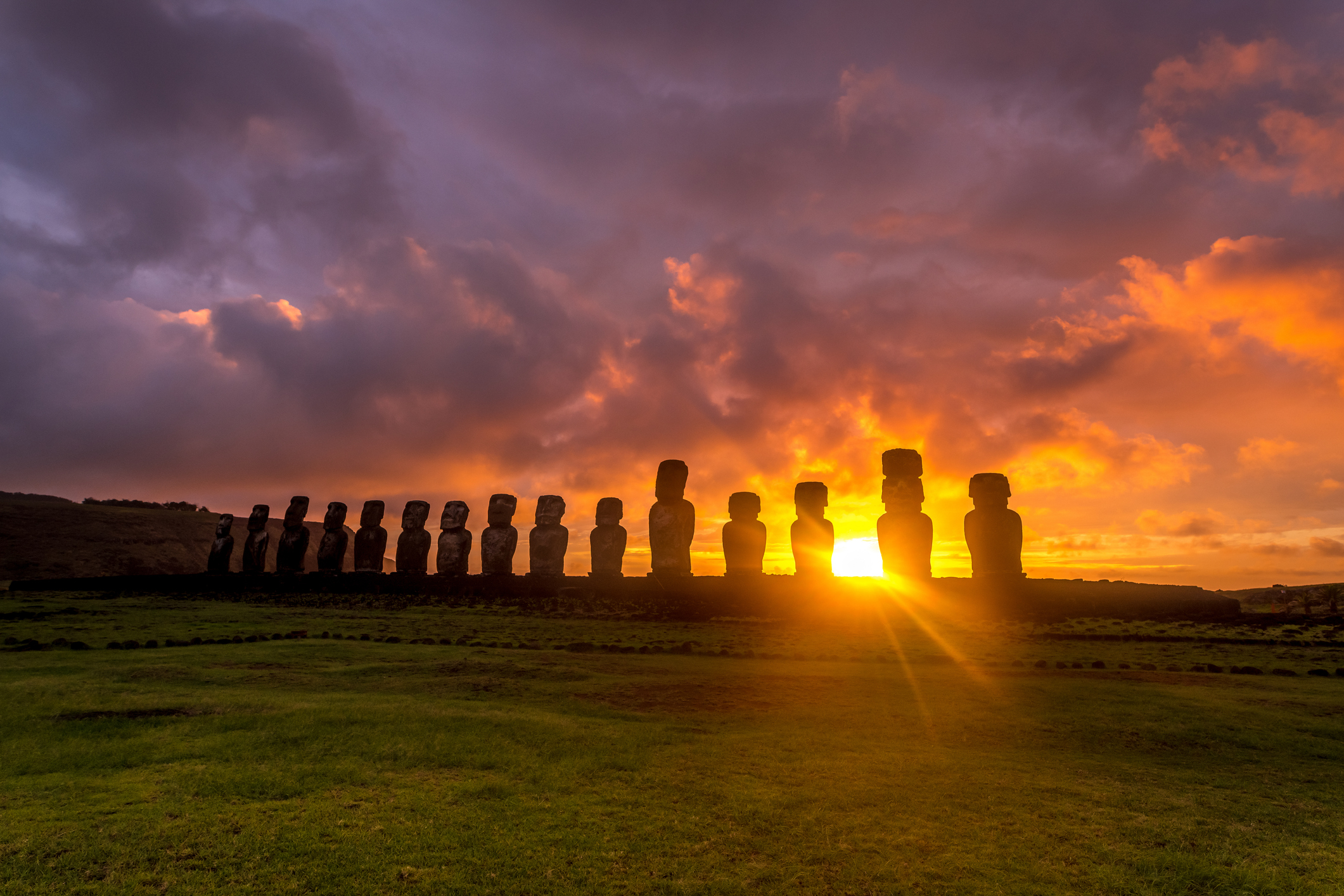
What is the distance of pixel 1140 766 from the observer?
5.52 m

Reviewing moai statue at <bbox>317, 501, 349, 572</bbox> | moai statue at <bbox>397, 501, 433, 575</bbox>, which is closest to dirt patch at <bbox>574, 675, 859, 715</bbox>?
moai statue at <bbox>397, 501, 433, 575</bbox>

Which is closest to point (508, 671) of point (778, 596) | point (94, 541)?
point (778, 596)

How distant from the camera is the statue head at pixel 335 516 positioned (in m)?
32.7

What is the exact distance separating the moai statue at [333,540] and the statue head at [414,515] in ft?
13.1

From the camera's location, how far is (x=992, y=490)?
813 inches

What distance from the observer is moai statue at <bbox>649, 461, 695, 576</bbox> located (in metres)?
23.2

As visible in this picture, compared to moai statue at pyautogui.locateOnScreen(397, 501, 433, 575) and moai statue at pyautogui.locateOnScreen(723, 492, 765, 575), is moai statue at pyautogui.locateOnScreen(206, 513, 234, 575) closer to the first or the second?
moai statue at pyautogui.locateOnScreen(397, 501, 433, 575)

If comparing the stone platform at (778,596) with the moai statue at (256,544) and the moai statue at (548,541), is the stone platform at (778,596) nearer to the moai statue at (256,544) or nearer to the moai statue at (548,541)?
the moai statue at (548,541)

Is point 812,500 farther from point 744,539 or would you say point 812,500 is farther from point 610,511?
point 610,511

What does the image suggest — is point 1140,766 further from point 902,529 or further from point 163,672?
point 902,529

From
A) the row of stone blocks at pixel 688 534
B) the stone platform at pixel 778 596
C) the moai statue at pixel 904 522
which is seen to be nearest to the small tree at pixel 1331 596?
the stone platform at pixel 778 596

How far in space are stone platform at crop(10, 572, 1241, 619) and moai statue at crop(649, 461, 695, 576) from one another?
698 millimetres

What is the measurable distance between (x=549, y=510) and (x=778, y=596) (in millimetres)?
10054

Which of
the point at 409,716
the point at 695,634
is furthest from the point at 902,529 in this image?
the point at 409,716
